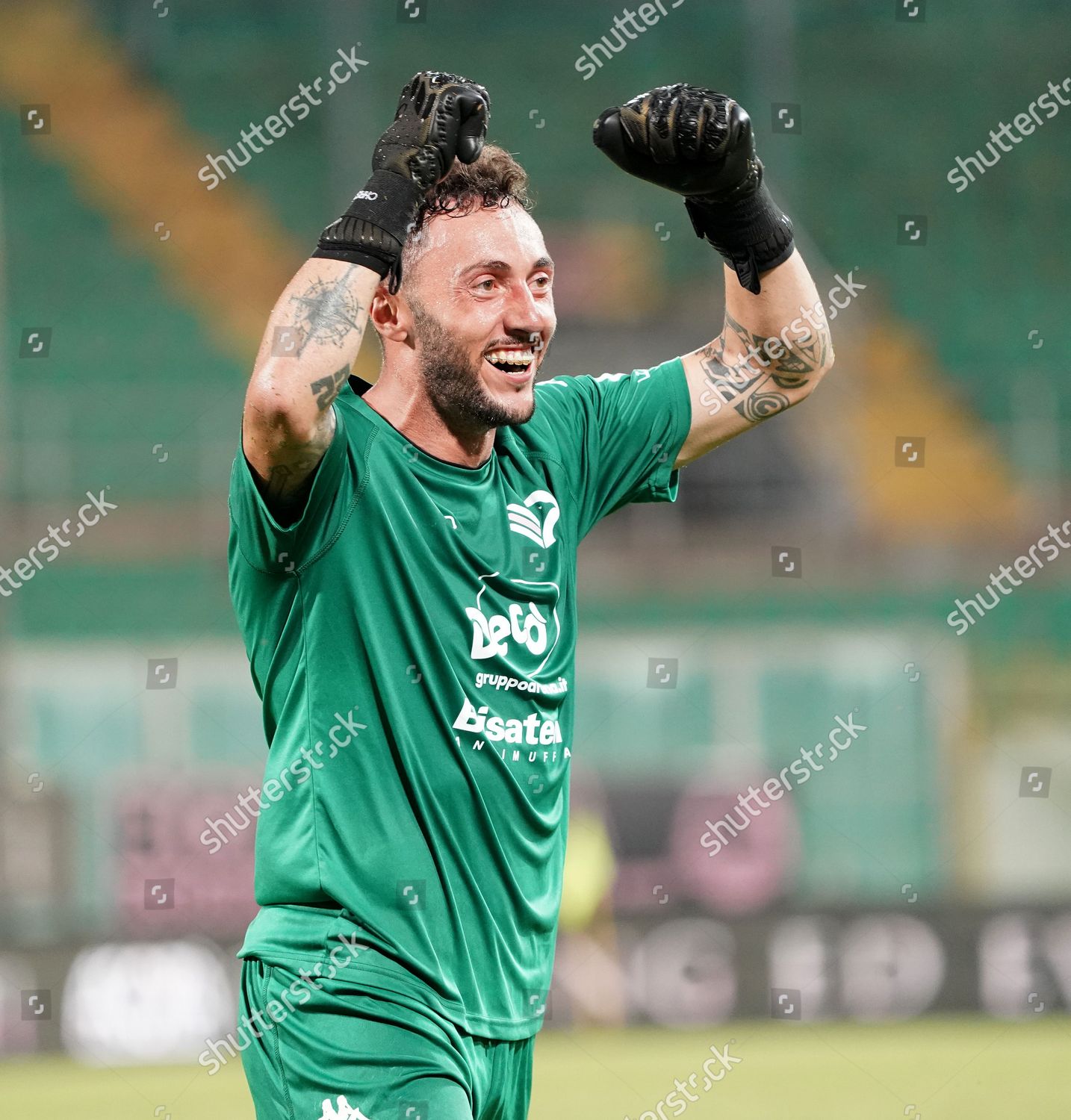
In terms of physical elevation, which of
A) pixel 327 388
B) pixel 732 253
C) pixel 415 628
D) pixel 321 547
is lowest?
pixel 415 628

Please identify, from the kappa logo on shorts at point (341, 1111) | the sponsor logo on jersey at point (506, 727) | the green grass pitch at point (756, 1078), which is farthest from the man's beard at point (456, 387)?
Result: the green grass pitch at point (756, 1078)

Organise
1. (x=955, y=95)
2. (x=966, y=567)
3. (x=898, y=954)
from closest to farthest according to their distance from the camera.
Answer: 1. (x=898, y=954)
2. (x=966, y=567)
3. (x=955, y=95)

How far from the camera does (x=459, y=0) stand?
15508mm

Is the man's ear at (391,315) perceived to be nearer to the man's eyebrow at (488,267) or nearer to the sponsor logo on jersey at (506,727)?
the man's eyebrow at (488,267)

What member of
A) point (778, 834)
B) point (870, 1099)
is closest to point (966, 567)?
point (778, 834)

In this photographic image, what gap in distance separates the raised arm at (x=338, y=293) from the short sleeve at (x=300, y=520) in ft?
0.08

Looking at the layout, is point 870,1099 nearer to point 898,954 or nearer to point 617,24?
point 898,954

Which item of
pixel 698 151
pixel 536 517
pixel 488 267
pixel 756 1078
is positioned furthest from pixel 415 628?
pixel 756 1078

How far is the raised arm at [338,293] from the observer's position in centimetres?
257

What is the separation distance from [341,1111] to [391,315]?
140 cm

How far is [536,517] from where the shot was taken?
305 centimetres

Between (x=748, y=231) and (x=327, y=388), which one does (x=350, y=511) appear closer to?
(x=327, y=388)

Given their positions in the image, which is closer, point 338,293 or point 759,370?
point 338,293

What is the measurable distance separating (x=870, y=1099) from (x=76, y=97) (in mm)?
12063
